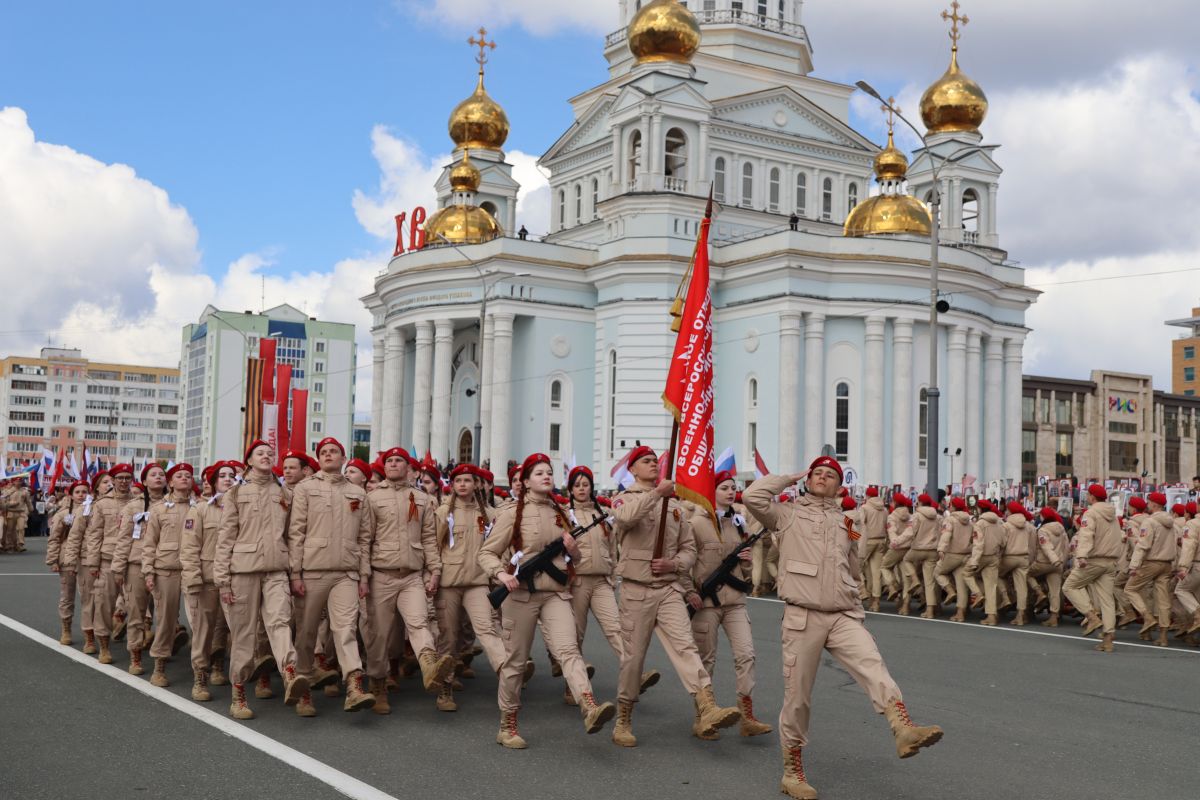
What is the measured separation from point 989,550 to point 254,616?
36.3ft

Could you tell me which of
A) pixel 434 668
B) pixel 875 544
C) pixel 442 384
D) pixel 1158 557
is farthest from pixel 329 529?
pixel 442 384

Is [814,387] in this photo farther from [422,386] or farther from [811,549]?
[811,549]

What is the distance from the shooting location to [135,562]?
11.9m

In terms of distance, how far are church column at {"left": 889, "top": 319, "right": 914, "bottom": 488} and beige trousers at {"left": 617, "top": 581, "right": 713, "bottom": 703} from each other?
34267 mm

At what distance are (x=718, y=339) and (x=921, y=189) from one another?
1254 cm

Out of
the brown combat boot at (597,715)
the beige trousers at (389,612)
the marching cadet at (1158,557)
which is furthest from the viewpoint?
the marching cadet at (1158,557)

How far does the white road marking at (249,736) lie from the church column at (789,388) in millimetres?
30611

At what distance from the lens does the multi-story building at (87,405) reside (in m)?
152

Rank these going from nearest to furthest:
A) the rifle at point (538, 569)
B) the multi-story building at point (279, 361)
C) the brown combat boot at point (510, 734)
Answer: the brown combat boot at point (510, 734)
the rifle at point (538, 569)
the multi-story building at point (279, 361)

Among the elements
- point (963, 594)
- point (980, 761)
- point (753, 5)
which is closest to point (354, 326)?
point (753, 5)

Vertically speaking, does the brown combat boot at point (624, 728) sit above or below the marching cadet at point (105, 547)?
below

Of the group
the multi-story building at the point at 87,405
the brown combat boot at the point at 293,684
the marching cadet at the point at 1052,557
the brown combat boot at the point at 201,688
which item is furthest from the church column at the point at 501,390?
the multi-story building at the point at 87,405

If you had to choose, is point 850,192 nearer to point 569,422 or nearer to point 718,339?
point 718,339

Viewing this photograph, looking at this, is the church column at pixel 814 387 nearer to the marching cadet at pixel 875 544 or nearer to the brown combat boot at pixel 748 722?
the marching cadet at pixel 875 544
